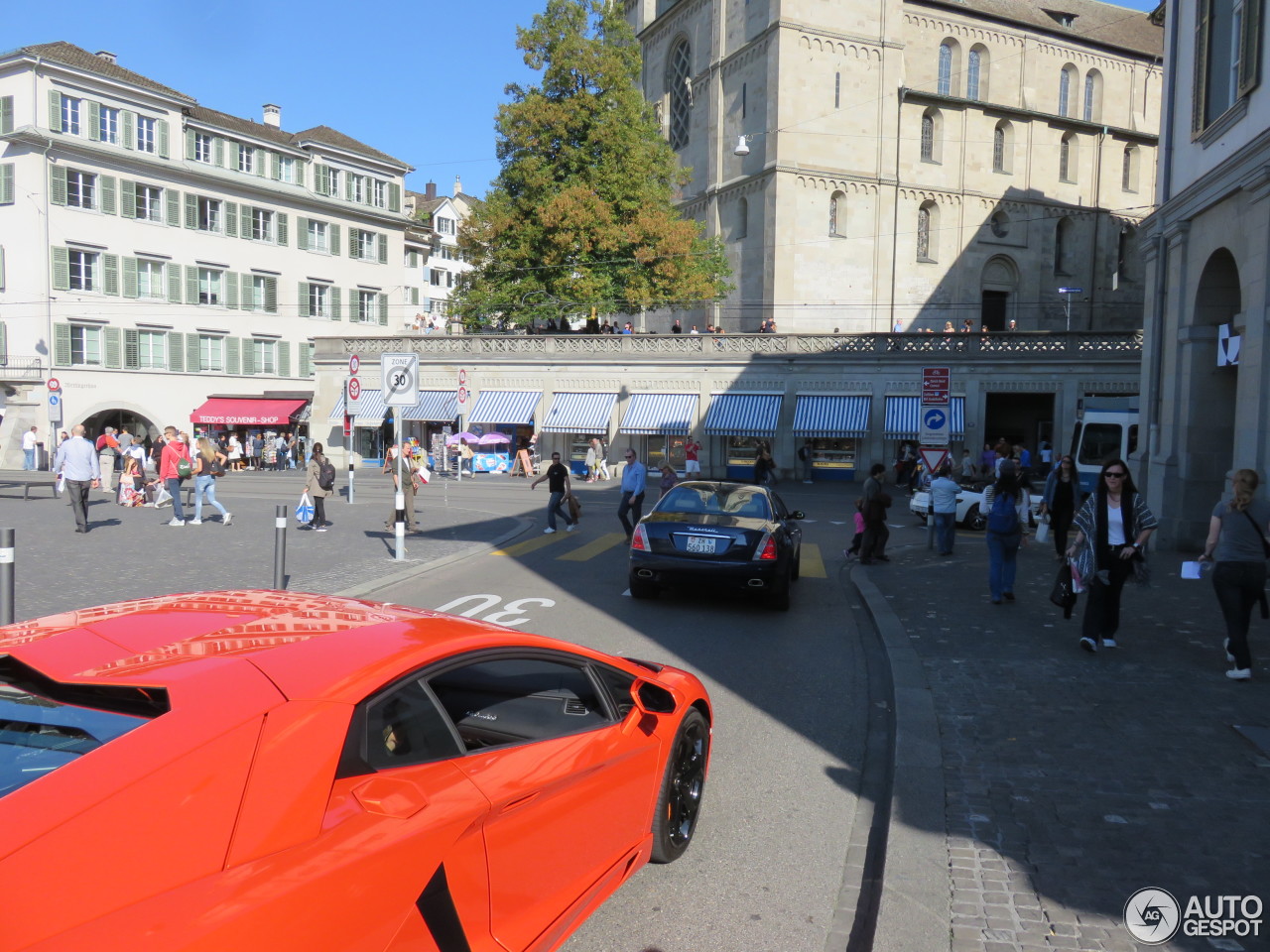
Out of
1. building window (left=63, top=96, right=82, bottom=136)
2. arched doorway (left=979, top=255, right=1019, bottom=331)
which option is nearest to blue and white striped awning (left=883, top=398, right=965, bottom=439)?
arched doorway (left=979, top=255, right=1019, bottom=331)

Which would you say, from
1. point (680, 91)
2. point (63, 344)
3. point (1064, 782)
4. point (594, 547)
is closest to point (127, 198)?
point (63, 344)

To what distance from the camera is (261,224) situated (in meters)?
48.1

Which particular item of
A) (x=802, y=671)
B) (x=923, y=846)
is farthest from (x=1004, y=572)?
(x=923, y=846)

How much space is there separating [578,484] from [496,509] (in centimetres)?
1118

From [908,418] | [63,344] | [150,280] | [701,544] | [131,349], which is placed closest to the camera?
[701,544]

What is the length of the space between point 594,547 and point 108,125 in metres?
37.1

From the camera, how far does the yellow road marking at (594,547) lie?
15555 millimetres

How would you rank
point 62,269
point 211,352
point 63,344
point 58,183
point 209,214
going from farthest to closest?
point 211,352, point 209,214, point 63,344, point 62,269, point 58,183

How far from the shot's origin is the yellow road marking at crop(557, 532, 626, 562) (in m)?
15.6

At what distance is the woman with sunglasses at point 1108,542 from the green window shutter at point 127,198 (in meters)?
44.4

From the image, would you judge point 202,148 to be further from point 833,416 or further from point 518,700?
point 518,700

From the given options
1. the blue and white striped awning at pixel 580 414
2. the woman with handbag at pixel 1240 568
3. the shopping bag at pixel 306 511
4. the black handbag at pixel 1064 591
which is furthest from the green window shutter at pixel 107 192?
the woman with handbag at pixel 1240 568

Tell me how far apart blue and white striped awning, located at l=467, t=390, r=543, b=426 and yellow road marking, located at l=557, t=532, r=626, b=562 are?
73.3 feet

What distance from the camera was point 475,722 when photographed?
3375 millimetres
